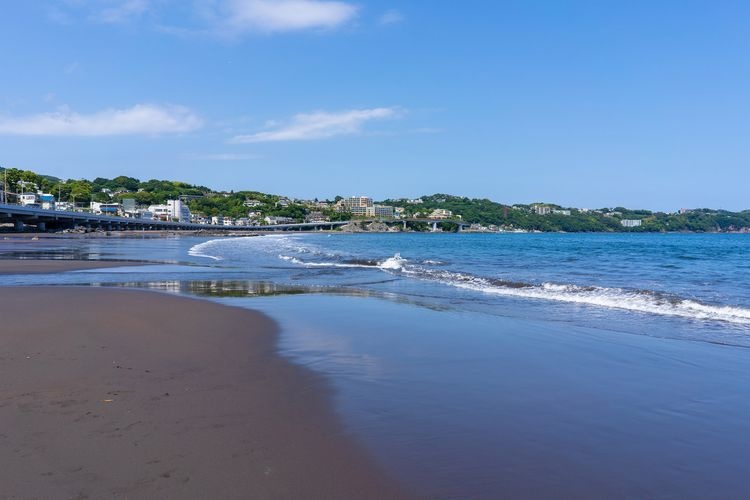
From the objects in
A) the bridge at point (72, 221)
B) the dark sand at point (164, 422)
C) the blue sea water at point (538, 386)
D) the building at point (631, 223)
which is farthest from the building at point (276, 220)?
the dark sand at point (164, 422)

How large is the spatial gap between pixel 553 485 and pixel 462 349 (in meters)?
4.50

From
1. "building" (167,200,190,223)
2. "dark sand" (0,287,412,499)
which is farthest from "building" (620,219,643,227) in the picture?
"dark sand" (0,287,412,499)

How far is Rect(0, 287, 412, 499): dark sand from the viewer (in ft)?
11.8

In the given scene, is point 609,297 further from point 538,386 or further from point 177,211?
point 177,211

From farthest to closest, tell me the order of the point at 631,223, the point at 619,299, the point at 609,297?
1. the point at 631,223
2. the point at 609,297
3. the point at 619,299

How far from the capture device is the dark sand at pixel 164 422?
3588 millimetres

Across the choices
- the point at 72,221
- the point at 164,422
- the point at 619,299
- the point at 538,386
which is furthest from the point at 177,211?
the point at 164,422

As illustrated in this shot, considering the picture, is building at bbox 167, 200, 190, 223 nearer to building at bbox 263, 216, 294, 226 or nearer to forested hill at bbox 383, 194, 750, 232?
building at bbox 263, 216, 294, 226

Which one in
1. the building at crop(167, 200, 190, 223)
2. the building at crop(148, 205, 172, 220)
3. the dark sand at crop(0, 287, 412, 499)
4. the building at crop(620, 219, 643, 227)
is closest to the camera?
the dark sand at crop(0, 287, 412, 499)

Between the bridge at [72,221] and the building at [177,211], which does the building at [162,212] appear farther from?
the bridge at [72,221]

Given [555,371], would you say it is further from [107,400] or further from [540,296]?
[540,296]

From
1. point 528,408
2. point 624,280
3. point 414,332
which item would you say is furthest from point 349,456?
point 624,280

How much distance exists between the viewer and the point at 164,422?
466 cm

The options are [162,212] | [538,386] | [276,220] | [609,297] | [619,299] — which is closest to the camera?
[538,386]
